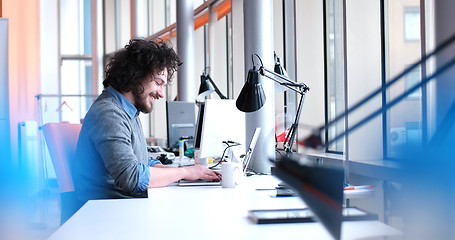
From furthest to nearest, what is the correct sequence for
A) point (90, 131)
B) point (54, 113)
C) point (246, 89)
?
1. point (54, 113)
2. point (246, 89)
3. point (90, 131)

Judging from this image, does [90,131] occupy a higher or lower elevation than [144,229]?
higher

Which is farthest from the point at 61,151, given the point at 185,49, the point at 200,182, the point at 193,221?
the point at 185,49

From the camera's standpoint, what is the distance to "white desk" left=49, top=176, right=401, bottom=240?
1077 millimetres

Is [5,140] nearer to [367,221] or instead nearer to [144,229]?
[144,229]

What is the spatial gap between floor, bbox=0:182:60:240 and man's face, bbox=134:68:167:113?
1.89m

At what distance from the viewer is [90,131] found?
1.88 metres

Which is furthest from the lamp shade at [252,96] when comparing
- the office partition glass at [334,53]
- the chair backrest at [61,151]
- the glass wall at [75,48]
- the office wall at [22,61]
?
the glass wall at [75,48]

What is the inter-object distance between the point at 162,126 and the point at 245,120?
21.0 ft

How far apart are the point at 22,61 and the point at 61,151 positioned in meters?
3.77

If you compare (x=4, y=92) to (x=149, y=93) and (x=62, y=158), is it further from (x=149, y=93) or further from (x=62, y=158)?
(x=149, y=93)

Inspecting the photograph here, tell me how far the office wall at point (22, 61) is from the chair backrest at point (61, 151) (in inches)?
127

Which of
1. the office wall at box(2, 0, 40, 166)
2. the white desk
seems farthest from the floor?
the white desk

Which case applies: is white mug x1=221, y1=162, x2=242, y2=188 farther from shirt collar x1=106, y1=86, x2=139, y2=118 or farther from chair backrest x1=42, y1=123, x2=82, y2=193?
chair backrest x1=42, y1=123, x2=82, y2=193

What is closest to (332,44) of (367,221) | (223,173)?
(223,173)
